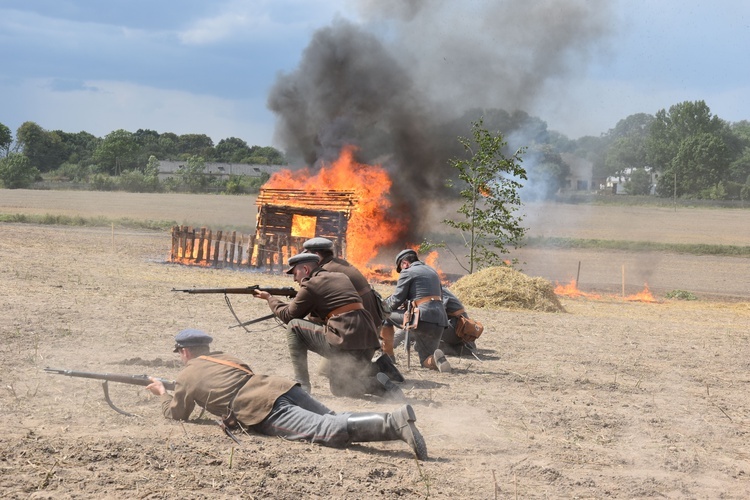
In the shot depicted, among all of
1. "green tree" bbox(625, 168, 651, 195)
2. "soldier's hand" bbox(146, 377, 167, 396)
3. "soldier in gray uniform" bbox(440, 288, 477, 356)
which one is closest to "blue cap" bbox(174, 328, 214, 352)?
"soldier's hand" bbox(146, 377, 167, 396)

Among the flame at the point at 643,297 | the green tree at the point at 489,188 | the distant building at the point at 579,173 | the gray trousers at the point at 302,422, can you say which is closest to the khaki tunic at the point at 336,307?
the gray trousers at the point at 302,422

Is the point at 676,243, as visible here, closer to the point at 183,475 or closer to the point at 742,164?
→ the point at 183,475

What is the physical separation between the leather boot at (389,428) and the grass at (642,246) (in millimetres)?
34444

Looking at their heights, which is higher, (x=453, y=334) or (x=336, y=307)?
(x=336, y=307)

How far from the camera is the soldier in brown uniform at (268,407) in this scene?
664 centimetres

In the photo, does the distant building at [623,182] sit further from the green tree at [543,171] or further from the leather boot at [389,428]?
the leather boot at [389,428]

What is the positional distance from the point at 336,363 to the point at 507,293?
379 inches

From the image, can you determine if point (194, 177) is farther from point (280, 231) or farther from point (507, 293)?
point (507, 293)

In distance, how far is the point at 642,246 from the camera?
41.9 metres

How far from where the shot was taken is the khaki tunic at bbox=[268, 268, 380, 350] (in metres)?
8.53

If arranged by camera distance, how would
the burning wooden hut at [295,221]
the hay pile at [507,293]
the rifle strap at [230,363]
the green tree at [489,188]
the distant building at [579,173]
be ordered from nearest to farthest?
the rifle strap at [230,363] → the hay pile at [507,293] → the green tree at [489,188] → the burning wooden hut at [295,221] → the distant building at [579,173]

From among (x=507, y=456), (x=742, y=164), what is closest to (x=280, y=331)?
(x=507, y=456)

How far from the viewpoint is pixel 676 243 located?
1753 inches

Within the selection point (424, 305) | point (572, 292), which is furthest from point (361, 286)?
point (572, 292)
